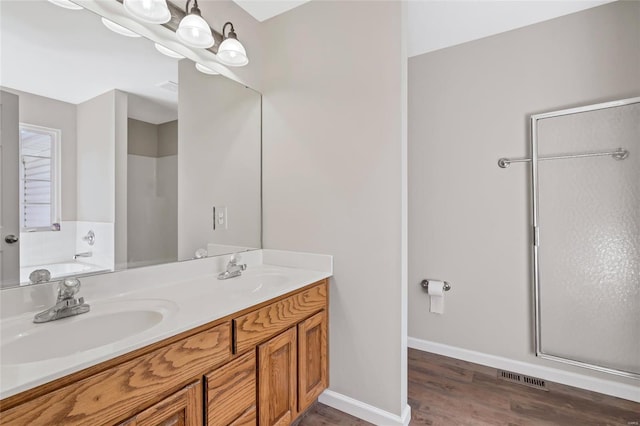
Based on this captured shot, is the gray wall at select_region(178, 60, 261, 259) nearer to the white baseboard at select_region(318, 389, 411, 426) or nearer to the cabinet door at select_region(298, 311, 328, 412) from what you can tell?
the cabinet door at select_region(298, 311, 328, 412)

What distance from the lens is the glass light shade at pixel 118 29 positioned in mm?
1254

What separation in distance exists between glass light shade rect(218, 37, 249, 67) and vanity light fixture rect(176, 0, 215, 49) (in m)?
0.12

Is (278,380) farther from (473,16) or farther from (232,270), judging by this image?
(473,16)

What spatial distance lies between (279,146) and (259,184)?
30 centimetres

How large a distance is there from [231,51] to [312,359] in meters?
1.78

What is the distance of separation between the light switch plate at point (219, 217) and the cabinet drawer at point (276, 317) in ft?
2.20

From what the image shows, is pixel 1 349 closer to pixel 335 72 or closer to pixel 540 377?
pixel 335 72

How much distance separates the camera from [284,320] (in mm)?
1379

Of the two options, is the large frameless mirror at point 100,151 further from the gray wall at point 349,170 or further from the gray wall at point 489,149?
the gray wall at point 489,149

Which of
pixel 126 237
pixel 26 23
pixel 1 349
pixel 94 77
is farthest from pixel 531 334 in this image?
pixel 26 23

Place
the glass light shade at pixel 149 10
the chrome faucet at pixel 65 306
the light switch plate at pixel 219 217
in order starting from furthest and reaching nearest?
the light switch plate at pixel 219 217 < the glass light shade at pixel 149 10 < the chrome faucet at pixel 65 306

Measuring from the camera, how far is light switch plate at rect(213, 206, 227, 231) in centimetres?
175

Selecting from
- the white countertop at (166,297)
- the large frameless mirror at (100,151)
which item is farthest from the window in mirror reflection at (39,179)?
the white countertop at (166,297)

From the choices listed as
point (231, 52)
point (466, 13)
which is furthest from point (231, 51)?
point (466, 13)
